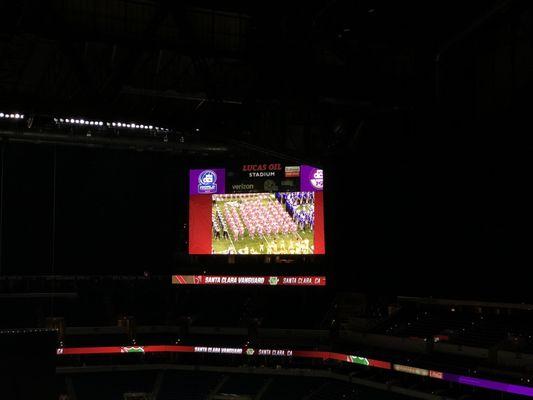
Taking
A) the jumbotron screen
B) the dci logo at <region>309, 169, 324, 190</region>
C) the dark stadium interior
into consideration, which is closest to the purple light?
the dark stadium interior

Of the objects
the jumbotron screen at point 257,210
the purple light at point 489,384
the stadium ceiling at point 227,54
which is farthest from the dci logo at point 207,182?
the purple light at point 489,384

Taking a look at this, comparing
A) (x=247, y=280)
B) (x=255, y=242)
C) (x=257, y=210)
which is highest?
(x=257, y=210)

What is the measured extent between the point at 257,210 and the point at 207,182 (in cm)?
260

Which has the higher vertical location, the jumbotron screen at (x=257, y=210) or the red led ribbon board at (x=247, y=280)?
the jumbotron screen at (x=257, y=210)

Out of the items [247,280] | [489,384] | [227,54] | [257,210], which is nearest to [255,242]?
[257,210]

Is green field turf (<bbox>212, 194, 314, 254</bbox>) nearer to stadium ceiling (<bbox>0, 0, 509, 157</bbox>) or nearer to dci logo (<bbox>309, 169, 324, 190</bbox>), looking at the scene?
dci logo (<bbox>309, 169, 324, 190</bbox>)

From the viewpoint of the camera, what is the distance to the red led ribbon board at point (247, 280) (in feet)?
96.3

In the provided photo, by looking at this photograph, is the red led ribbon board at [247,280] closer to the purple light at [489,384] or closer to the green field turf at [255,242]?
the green field turf at [255,242]

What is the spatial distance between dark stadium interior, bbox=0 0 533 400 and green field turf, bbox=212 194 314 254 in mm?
583

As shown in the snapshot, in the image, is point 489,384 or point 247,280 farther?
Answer: point 247,280

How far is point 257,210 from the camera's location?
30.0m

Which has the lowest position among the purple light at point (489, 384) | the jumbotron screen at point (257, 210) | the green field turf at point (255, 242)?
the purple light at point (489, 384)

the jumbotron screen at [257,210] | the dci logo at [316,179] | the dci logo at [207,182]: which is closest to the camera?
the dci logo at [316,179]

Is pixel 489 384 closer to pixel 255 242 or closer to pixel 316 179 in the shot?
pixel 316 179
